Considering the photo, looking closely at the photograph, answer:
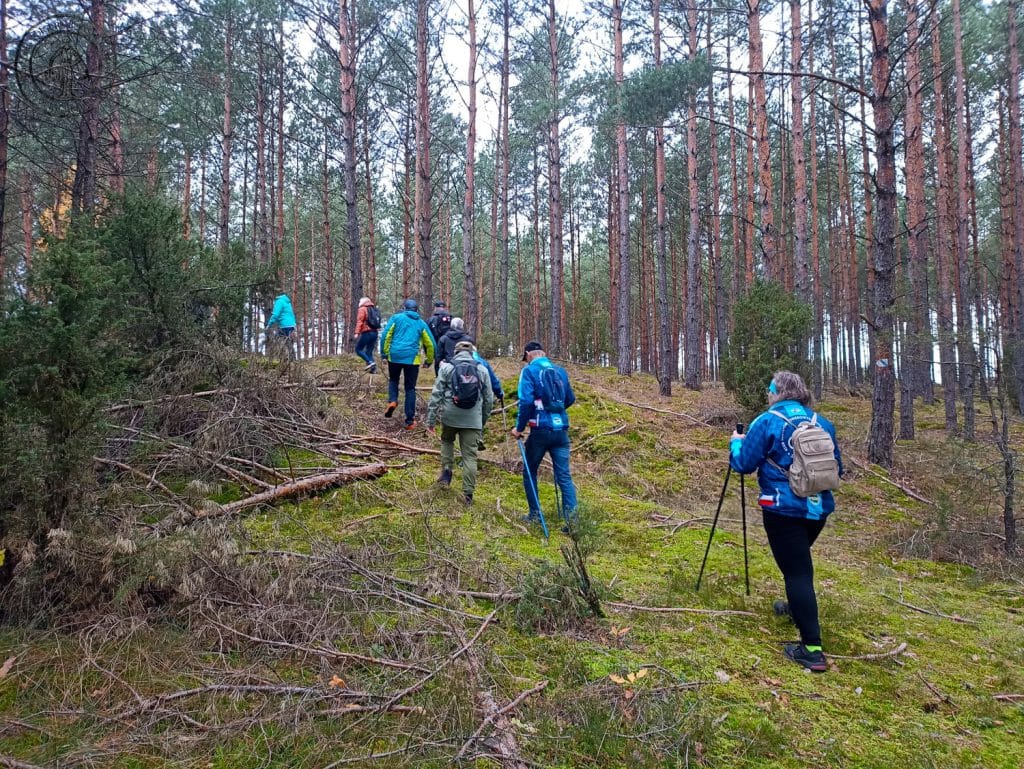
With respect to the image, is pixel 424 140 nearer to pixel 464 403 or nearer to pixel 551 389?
pixel 464 403

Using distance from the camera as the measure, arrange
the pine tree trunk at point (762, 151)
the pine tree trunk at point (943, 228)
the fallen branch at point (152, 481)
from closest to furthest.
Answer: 1. the fallen branch at point (152, 481)
2. the pine tree trunk at point (762, 151)
3. the pine tree trunk at point (943, 228)

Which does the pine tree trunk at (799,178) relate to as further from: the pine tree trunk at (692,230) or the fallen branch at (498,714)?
the fallen branch at (498,714)

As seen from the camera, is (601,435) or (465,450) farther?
(601,435)

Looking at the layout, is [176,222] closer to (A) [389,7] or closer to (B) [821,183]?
(A) [389,7]

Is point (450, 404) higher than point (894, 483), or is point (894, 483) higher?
point (450, 404)

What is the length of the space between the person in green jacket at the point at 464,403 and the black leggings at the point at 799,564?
11.5ft

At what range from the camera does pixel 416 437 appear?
840 centimetres

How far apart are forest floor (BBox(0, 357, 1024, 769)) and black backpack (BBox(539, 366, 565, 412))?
135cm

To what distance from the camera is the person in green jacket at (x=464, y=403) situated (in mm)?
6125

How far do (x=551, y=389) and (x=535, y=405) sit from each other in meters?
0.25

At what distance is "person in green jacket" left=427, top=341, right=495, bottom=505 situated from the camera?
6.12 metres

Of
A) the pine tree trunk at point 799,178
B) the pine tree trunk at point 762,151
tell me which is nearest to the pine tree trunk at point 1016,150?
the pine tree trunk at point 799,178

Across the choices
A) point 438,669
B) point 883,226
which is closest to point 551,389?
point 438,669

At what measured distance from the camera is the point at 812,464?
128 inches
